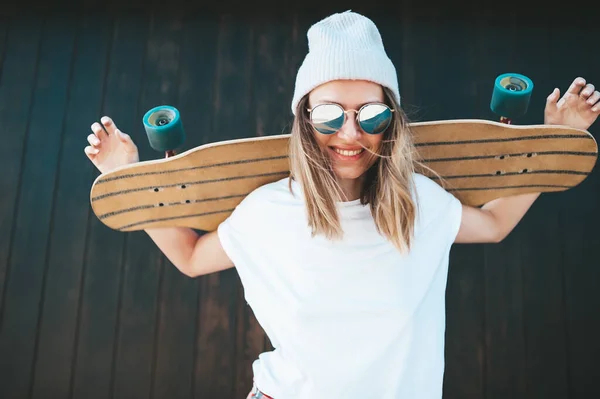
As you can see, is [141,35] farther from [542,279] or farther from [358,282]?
[542,279]

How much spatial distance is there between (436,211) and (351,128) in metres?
0.28

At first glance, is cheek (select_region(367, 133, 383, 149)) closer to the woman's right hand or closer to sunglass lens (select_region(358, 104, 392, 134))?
sunglass lens (select_region(358, 104, 392, 134))

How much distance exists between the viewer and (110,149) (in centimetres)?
120

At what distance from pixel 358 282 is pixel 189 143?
50.5 inches

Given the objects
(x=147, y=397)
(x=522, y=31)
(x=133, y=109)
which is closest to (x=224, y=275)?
Answer: (x=147, y=397)

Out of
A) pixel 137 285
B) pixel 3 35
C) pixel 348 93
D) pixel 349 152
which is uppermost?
pixel 3 35

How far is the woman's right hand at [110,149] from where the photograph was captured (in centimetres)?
116

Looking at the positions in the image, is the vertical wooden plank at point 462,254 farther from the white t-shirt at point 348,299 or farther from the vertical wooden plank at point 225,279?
the white t-shirt at point 348,299

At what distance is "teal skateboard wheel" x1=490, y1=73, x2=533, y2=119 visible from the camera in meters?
1.13

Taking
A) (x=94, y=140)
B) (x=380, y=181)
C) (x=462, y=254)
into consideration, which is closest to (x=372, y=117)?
(x=380, y=181)

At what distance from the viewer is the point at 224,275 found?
2.09m

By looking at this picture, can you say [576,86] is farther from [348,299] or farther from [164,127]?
[164,127]

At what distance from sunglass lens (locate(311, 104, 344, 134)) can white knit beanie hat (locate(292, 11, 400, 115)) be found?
68mm

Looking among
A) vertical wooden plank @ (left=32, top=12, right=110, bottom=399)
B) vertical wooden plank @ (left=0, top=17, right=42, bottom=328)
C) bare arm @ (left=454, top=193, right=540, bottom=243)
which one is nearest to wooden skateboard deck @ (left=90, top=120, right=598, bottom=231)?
bare arm @ (left=454, top=193, right=540, bottom=243)
